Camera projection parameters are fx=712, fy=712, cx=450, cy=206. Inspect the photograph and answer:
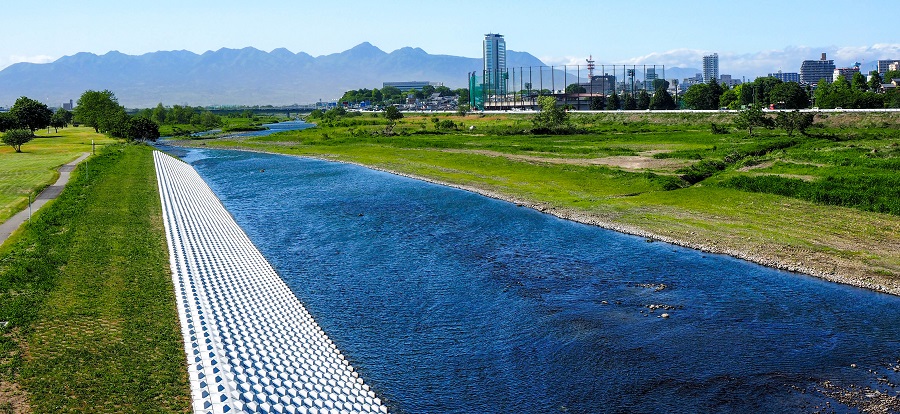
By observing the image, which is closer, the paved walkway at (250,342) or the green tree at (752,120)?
the paved walkway at (250,342)

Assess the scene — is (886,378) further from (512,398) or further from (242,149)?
(242,149)

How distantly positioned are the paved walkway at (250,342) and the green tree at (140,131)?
87905 millimetres

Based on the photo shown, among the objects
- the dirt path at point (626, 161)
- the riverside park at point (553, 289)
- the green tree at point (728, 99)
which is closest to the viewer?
the riverside park at point (553, 289)

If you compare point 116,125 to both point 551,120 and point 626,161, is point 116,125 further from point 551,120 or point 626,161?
point 626,161

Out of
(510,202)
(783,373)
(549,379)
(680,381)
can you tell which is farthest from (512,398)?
(510,202)

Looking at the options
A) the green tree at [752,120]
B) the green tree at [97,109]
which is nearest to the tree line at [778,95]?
the green tree at [752,120]

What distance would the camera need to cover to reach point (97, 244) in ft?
99.3

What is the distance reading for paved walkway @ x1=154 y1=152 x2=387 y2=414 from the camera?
1641 centimetres

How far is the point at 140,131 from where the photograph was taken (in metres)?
114

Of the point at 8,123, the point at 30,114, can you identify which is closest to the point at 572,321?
the point at 8,123

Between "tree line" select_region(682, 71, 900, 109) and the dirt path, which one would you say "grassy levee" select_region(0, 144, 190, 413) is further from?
"tree line" select_region(682, 71, 900, 109)

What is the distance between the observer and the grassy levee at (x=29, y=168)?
41375 mm

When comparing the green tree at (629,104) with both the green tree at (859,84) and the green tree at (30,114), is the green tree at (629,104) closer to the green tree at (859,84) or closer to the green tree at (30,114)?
the green tree at (859,84)

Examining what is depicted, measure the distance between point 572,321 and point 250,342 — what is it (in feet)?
33.1
